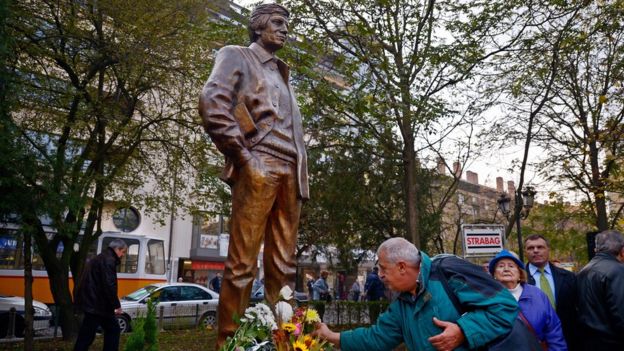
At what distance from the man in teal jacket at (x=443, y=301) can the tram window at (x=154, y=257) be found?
20.6 metres

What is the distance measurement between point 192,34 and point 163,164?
5510 millimetres

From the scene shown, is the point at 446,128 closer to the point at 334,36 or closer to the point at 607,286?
the point at 334,36

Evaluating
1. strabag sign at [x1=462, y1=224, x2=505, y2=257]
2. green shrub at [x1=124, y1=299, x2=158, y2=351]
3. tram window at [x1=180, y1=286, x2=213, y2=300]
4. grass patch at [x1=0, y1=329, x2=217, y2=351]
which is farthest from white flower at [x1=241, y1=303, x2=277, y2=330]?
tram window at [x1=180, y1=286, x2=213, y2=300]

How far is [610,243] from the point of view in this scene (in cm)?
481

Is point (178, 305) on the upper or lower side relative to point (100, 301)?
lower

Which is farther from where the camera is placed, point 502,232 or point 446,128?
point 446,128

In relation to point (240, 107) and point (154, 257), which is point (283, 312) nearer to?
point (240, 107)

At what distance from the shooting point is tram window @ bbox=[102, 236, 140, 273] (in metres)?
21.3

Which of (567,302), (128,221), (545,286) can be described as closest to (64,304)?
(545,286)

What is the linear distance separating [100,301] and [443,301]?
5.87m

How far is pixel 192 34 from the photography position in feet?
43.5

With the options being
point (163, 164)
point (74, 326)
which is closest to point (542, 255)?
point (74, 326)

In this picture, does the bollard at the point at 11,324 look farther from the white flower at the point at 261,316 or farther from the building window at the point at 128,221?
the building window at the point at 128,221

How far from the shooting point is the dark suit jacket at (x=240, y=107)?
4148mm
